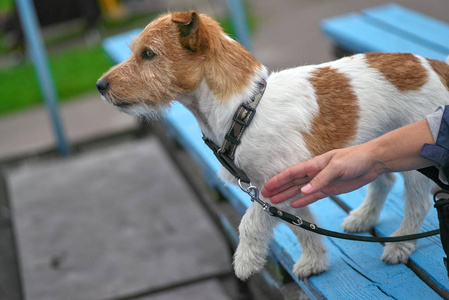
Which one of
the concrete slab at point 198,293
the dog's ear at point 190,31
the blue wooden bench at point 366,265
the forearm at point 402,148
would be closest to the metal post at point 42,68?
the concrete slab at point 198,293

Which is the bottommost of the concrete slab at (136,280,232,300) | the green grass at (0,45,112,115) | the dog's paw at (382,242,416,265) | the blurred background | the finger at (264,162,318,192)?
the green grass at (0,45,112,115)

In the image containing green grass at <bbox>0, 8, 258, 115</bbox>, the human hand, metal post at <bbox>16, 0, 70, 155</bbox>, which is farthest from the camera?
green grass at <bbox>0, 8, 258, 115</bbox>

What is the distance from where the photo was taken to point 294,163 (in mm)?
2031

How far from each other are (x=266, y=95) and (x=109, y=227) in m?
2.59

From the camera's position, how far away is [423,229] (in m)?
2.42

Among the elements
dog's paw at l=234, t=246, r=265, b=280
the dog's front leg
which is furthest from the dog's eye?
dog's paw at l=234, t=246, r=265, b=280

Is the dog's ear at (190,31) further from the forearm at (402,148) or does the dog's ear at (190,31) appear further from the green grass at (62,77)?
the green grass at (62,77)

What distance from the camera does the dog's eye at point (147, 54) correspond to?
212 cm

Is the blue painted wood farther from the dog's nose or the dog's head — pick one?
the dog's nose

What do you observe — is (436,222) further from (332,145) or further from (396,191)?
(332,145)

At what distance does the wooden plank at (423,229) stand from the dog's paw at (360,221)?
5 centimetres

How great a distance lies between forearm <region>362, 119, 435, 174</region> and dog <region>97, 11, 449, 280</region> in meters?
0.24

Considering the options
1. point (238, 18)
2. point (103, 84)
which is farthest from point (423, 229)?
point (238, 18)

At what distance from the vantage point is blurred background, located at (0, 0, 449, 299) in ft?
12.3
